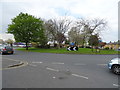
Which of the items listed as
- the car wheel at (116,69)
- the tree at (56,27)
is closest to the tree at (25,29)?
the tree at (56,27)

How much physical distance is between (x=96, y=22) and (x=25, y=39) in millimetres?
25375

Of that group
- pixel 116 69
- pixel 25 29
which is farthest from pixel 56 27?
pixel 116 69

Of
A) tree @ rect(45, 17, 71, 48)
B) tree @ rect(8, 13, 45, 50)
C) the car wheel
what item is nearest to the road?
the car wheel

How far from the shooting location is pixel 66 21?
39.6 m

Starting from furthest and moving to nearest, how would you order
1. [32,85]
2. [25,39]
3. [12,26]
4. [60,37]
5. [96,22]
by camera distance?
A: 1. [60,37]
2. [96,22]
3. [25,39]
4. [12,26]
5. [32,85]

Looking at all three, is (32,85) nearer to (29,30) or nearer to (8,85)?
(8,85)

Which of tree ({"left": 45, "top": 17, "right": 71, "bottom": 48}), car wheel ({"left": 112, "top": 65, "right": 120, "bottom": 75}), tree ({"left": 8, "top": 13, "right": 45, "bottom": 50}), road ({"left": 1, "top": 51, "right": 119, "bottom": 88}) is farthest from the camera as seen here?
tree ({"left": 45, "top": 17, "right": 71, "bottom": 48})

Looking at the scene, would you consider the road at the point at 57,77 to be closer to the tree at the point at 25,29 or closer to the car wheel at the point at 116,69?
the car wheel at the point at 116,69

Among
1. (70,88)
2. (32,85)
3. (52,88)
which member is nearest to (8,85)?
(32,85)

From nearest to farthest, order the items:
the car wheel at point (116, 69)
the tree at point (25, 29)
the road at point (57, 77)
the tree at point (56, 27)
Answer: the road at point (57, 77) → the car wheel at point (116, 69) → the tree at point (25, 29) → the tree at point (56, 27)

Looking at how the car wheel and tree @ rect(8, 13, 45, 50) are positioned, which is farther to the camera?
tree @ rect(8, 13, 45, 50)

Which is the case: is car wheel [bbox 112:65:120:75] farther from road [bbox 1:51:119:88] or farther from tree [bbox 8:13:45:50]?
tree [bbox 8:13:45:50]

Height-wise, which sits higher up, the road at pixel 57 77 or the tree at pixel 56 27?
the tree at pixel 56 27

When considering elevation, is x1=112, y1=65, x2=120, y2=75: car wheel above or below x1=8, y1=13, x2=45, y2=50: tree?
below
